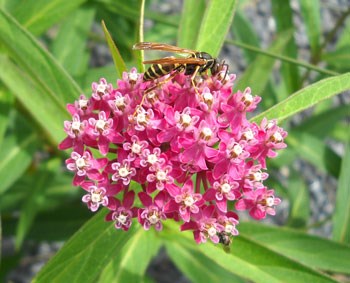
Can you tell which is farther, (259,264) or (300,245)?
(300,245)

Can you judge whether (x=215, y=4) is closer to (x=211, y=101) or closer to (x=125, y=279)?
(x=211, y=101)

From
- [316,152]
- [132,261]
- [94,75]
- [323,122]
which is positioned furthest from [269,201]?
[323,122]

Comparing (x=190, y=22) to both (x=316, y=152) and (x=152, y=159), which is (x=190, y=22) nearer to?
(x=152, y=159)

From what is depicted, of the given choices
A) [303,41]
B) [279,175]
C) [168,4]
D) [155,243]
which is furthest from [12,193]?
[303,41]

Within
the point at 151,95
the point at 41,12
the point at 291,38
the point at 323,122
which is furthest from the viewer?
the point at 323,122

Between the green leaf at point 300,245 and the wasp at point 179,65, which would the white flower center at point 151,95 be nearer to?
the wasp at point 179,65

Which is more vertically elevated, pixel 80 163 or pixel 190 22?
pixel 190 22
